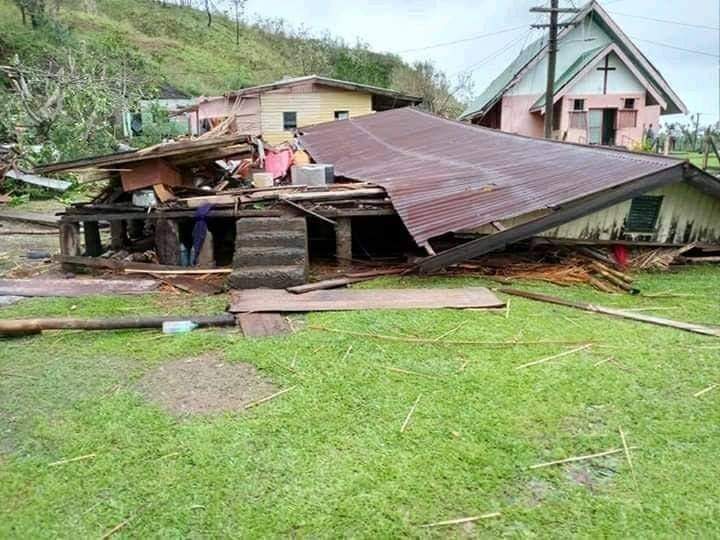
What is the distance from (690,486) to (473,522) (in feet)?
3.21

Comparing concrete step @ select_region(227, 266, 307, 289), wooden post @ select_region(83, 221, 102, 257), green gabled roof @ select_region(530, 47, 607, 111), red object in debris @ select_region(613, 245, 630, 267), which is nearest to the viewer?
concrete step @ select_region(227, 266, 307, 289)

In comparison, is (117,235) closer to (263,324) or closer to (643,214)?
(263,324)

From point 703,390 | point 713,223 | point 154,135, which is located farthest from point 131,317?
point 154,135

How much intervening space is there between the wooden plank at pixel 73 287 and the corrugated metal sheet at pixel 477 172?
2.72 metres

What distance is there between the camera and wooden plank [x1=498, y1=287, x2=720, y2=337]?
4.02 metres

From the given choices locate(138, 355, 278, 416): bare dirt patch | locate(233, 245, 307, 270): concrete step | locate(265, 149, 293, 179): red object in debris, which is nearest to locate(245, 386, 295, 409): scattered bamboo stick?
locate(138, 355, 278, 416): bare dirt patch

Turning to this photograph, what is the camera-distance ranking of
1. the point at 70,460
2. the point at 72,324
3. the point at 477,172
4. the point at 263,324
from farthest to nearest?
the point at 477,172 → the point at 263,324 → the point at 72,324 → the point at 70,460

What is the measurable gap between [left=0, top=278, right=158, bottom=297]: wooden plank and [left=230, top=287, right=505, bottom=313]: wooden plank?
117cm

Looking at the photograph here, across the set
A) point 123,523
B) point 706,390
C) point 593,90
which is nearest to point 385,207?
point 706,390

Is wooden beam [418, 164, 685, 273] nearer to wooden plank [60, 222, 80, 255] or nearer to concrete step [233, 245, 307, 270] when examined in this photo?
→ concrete step [233, 245, 307, 270]

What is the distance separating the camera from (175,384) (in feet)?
10.6

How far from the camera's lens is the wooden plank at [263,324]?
396 cm

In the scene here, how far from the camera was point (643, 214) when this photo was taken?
19.9ft

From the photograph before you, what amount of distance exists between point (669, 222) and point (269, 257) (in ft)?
14.7
